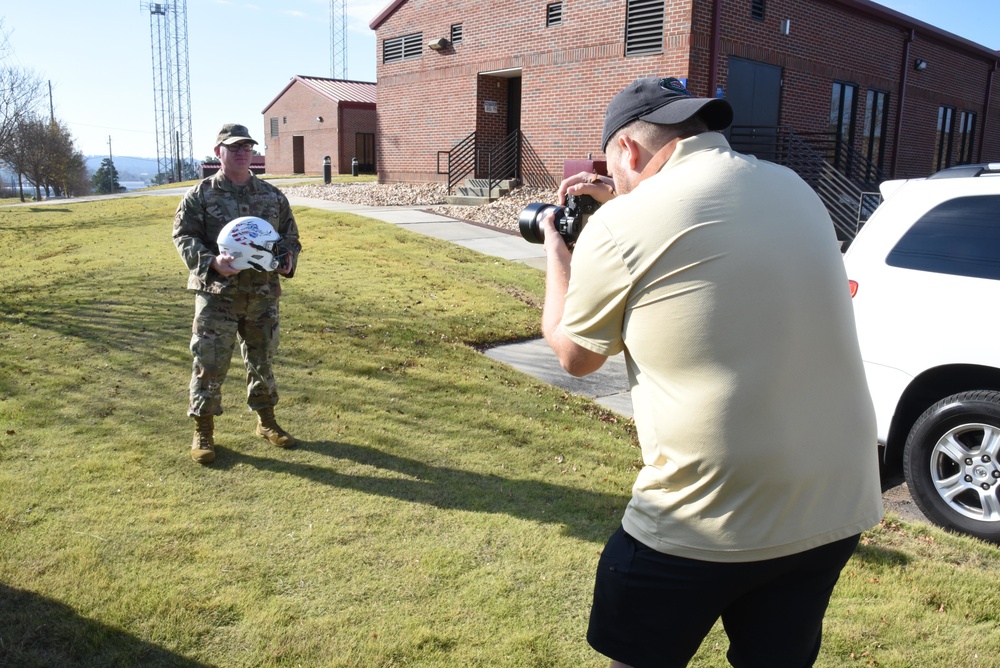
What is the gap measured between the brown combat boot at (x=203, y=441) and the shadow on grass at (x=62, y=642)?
4.86ft

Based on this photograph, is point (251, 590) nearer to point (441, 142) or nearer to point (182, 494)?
point (182, 494)

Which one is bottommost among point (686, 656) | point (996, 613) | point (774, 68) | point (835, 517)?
point (996, 613)

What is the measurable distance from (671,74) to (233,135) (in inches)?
490

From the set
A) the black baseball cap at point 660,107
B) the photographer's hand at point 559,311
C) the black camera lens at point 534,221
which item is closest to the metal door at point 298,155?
the black camera lens at point 534,221

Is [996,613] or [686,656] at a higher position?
[686,656]

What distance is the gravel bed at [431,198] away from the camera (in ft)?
55.0

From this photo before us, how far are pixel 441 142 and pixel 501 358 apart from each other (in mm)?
16866

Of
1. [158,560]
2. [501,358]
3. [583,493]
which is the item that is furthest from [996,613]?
[501,358]

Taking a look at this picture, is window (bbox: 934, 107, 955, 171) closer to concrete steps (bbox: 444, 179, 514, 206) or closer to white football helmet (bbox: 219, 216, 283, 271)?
concrete steps (bbox: 444, 179, 514, 206)

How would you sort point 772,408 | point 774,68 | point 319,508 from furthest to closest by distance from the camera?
point 774,68
point 319,508
point 772,408

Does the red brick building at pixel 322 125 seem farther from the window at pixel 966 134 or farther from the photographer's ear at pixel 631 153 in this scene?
the photographer's ear at pixel 631 153

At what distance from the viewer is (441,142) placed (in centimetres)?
2286

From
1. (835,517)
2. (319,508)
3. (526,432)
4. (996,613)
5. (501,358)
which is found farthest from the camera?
(501,358)

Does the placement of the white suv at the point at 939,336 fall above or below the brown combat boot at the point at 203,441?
above
